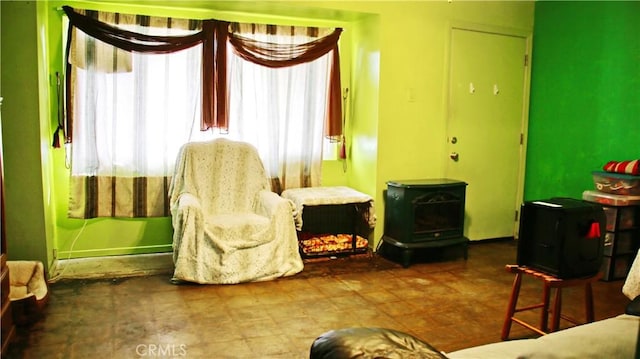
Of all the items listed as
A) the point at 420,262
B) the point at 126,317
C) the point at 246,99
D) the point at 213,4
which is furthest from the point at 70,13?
the point at 420,262

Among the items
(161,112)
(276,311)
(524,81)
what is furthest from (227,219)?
(524,81)

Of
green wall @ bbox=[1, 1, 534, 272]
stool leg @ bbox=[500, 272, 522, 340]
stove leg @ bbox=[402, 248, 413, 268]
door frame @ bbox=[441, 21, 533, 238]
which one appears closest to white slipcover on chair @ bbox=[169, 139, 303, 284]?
green wall @ bbox=[1, 1, 534, 272]

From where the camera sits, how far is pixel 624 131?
13.2 feet

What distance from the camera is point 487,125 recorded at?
4777 mm

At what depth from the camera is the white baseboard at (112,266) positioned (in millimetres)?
3666

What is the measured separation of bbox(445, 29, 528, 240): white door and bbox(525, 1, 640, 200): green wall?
0.56 feet

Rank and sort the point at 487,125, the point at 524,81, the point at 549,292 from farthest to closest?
1. the point at 524,81
2. the point at 487,125
3. the point at 549,292

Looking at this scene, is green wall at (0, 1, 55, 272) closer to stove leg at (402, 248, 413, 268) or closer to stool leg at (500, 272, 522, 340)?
stove leg at (402, 248, 413, 268)

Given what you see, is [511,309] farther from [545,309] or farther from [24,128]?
[24,128]

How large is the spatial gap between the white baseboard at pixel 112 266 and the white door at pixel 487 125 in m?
2.68

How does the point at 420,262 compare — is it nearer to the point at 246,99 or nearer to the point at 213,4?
the point at 246,99

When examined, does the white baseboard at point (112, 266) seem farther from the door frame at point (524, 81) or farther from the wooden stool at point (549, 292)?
the door frame at point (524, 81)

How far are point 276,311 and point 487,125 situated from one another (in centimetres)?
286

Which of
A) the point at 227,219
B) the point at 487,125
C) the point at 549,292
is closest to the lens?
the point at 549,292
